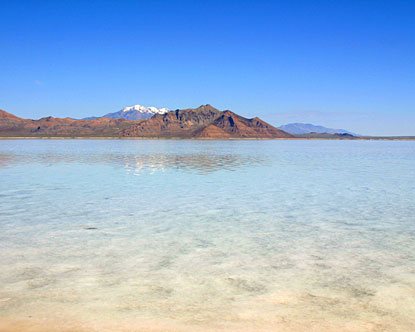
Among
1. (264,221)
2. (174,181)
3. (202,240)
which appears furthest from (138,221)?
(174,181)

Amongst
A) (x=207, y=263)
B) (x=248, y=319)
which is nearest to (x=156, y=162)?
(x=207, y=263)

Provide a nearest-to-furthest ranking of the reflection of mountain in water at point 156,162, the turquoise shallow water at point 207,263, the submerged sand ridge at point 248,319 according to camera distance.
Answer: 1. the submerged sand ridge at point 248,319
2. the turquoise shallow water at point 207,263
3. the reflection of mountain in water at point 156,162

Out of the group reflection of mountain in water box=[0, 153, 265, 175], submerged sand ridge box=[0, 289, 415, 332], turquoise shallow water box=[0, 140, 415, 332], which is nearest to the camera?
submerged sand ridge box=[0, 289, 415, 332]

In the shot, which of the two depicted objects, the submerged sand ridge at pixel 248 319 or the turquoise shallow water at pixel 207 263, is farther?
the turquoise shallow water at pixel 207 263

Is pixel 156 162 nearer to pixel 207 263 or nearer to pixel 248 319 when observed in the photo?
pixel 207 263

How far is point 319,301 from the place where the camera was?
5438 mm

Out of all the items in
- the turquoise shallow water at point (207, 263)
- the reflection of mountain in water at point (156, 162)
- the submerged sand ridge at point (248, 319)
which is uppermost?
the submerged sand ridge at point (248, 319)

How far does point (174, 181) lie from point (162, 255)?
42.7 ft

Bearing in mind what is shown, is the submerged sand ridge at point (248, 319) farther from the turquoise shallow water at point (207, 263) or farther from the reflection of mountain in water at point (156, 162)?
the reflection of mountain in water at point (156, 162)

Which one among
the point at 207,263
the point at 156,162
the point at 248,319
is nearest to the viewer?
the point at 248,319

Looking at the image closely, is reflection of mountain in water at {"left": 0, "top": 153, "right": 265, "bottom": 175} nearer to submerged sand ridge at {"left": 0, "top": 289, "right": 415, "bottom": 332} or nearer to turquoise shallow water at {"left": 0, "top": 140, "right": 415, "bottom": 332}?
turquoise shallow water at {"left": 0, "top": 140, "right": 415, "bottom": 332}

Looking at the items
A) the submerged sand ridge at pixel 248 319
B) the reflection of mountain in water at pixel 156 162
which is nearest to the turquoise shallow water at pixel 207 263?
the submerged sand ridge at pixel 248 319

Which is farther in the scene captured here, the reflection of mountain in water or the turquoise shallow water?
the reflection of mountain in water

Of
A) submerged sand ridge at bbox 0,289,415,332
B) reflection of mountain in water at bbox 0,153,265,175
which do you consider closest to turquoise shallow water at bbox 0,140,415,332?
submerged sand ridge at bbox 0,289,415,332
